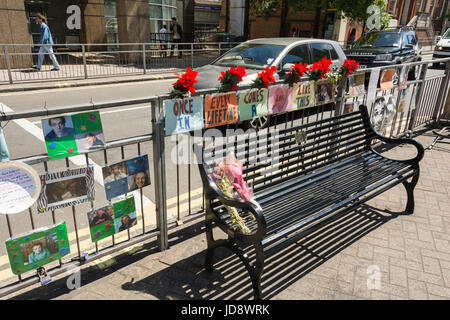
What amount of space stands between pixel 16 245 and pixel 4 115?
0.91 meters

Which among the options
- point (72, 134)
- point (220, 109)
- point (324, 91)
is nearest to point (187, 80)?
point (220, 109)

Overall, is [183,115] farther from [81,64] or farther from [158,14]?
[158,14]

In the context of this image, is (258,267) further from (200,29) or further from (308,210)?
(200,29)

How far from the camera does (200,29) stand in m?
34.9

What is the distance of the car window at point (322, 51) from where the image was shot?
8781 millimetres

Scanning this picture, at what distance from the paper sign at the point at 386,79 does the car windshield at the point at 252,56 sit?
2774 millimetres

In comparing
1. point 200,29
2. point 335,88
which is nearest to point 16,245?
point 335,88

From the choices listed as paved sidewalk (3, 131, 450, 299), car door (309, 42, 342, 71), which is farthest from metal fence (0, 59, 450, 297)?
car door (309, 42, 342, 71)

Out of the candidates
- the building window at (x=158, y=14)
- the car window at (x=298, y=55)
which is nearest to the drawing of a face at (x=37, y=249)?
the car window at (x=298, y=55)

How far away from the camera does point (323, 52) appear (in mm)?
8992

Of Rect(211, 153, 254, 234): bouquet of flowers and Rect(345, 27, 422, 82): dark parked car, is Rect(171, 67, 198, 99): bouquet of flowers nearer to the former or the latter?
Rect(211, 153, 254, 234): bouquet of flowers

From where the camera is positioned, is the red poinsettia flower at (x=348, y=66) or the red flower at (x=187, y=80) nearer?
the red flower at (x=187, y=80)

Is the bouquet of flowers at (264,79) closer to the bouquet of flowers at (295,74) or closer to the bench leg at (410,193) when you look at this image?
the bouquet of flowers at (295,74)

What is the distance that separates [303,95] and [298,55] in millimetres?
4309
